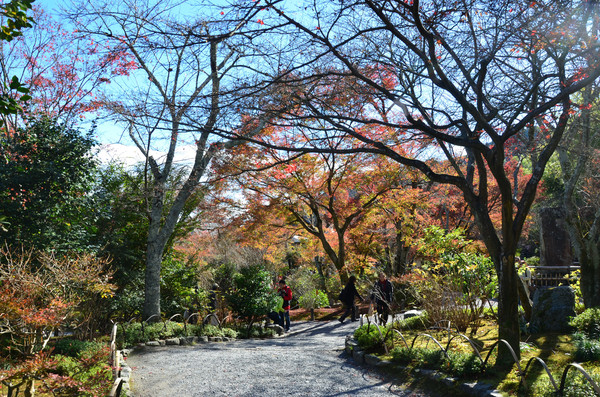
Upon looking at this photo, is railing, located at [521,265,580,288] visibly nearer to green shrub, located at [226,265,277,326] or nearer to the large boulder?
the large boulder

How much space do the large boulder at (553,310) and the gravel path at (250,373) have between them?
121 inches

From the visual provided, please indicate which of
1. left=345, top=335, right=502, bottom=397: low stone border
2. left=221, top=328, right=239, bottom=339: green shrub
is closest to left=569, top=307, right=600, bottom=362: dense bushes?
left=345, top=335, right=502, bottom=397: low stone border

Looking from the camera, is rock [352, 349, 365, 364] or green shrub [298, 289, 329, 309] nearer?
rock [352, 349, 365, 364]

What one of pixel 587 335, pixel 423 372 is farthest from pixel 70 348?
pixel 587 335

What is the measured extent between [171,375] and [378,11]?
20.1ft

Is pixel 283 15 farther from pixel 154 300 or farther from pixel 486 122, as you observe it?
pixel 154 300

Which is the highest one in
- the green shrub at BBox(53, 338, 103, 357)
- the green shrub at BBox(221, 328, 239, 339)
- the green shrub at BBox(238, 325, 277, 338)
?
the green shrub at BBox(53, 338, 103, 357)

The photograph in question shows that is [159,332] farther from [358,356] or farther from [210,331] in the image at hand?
[358,356]

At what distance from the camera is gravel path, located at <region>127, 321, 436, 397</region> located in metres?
6.14

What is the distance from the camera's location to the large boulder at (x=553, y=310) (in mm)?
7613

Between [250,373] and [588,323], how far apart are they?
5354 millimetres

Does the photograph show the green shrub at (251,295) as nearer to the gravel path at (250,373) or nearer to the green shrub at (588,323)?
the gravel path at (250,373)

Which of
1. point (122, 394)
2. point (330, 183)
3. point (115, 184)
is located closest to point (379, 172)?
point (330, 183)

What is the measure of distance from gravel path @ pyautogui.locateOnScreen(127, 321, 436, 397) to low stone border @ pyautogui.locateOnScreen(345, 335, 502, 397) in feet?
0.63
